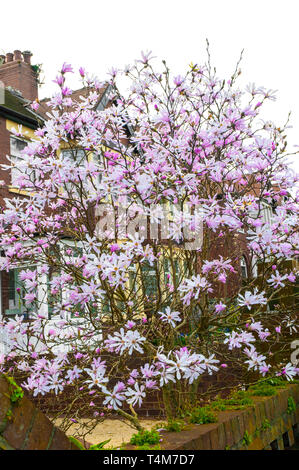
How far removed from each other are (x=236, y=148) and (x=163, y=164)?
1284 mm

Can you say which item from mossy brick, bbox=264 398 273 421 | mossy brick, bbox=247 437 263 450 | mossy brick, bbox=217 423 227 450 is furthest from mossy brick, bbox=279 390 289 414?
mossy brick, bbox=217 423 227 450

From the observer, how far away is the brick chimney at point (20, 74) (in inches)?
790

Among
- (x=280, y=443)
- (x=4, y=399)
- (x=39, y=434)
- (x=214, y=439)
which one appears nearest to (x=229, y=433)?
(x=214, y=439)

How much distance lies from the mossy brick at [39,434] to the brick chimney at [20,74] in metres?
19.0

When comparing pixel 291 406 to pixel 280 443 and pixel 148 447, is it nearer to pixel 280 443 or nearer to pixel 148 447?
pixel 280 443

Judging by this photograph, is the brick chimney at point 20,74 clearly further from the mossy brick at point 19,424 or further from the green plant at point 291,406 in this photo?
the mossy brick at point 19,424

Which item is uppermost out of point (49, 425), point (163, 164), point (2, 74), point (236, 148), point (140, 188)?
point (2, 74)

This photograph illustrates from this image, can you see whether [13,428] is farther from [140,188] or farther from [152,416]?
[152,416]

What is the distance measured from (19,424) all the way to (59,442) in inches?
14.3

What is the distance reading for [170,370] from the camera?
3869mm

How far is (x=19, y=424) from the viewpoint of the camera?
7.97 ft

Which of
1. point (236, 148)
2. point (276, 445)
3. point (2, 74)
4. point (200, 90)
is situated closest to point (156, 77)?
point (200, 90)

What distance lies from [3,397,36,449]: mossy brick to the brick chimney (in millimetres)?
18993

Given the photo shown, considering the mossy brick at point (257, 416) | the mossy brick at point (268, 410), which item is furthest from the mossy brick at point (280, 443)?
the mossy brick at point (257, 416)
